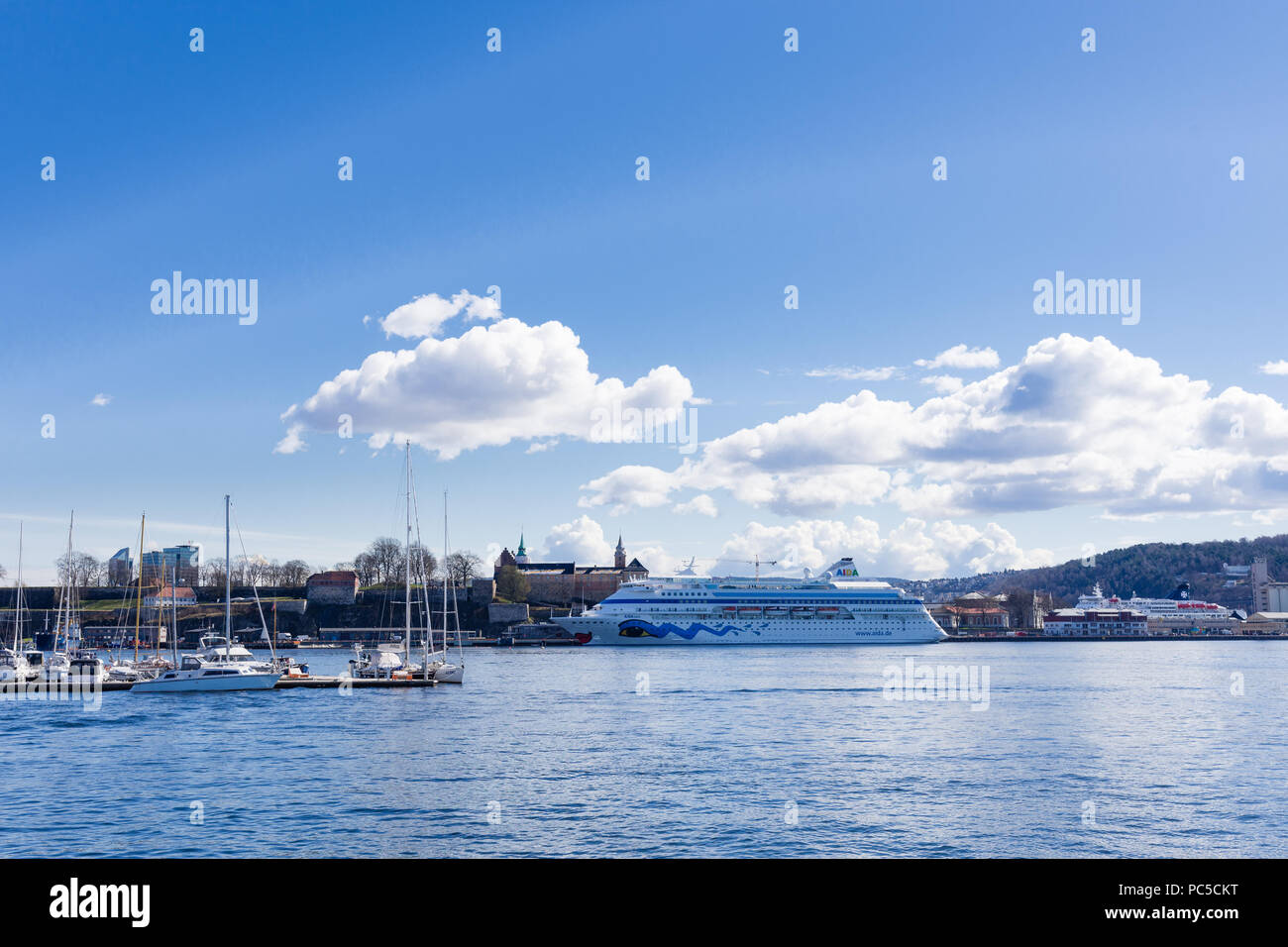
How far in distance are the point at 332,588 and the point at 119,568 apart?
53.3 m

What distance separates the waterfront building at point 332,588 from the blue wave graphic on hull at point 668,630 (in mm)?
47812

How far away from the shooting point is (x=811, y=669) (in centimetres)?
6412

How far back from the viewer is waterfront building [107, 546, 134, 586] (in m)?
154

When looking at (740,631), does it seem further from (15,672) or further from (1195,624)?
(1195,624)

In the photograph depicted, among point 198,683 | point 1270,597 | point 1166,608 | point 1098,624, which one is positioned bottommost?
point 1098,624

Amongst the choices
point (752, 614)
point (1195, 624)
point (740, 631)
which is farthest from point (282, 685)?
point (1195, 624)

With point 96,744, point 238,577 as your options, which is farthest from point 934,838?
point 238,577

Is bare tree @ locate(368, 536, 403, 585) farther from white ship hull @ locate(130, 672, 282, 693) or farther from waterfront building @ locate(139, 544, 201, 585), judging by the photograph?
white ship hull @ locate(130, 672, 282, 693)

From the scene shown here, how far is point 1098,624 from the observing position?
146625 mm

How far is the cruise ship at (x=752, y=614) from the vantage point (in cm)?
10394

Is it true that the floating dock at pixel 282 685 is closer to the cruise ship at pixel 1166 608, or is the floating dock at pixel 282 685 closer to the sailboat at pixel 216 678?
the sailboat at pixel 216 678

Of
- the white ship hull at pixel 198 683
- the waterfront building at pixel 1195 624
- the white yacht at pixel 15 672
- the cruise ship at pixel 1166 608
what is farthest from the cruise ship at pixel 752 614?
Answer: the waterfront building at pixel 1195 624
